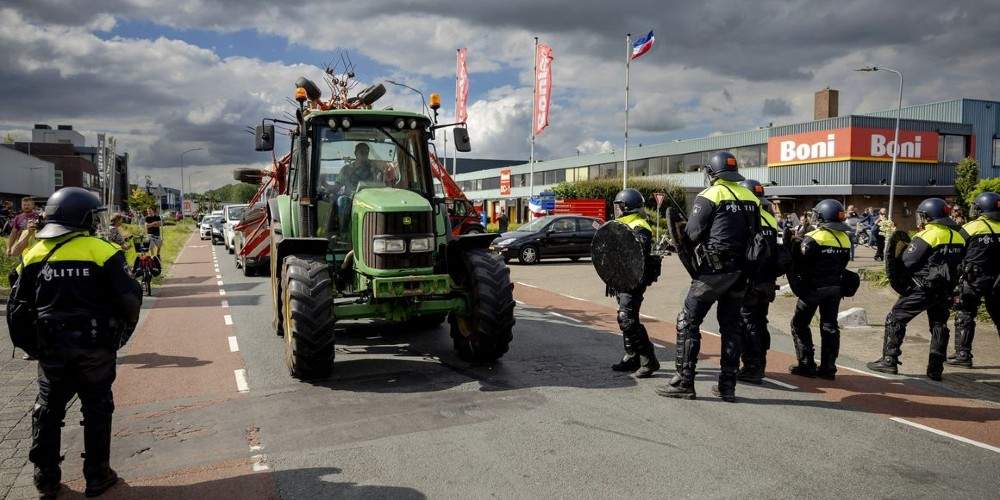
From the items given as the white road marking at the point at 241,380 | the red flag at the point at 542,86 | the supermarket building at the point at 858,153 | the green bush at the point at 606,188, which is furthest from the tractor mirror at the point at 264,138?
the green bush at the point at 606,188

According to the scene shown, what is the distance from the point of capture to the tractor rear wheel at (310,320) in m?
6.48

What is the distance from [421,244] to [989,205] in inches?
249

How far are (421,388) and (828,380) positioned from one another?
4.18 meters

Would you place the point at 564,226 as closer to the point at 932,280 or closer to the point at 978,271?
the point at 978,271

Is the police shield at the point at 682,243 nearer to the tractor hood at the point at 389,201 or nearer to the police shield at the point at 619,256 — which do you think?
the police shield at the point at 619,256

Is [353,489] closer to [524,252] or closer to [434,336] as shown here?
[434,336]

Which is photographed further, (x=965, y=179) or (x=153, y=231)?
(x=965, y=179)

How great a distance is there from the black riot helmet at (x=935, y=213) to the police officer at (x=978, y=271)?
0.51 m

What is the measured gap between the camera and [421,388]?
6.70m

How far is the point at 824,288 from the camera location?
737 centimetres

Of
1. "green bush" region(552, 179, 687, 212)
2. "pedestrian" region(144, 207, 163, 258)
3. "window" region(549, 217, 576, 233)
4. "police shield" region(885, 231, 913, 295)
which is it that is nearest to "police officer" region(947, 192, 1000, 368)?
"police shield" region(885, 231, 913, 295)

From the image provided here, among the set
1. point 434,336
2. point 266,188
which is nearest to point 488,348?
point 434,336

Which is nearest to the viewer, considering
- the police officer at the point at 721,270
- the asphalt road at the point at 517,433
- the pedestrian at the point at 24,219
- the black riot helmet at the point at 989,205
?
the asphalt road at the point at 517,433

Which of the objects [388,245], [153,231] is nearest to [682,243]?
[388,245]
